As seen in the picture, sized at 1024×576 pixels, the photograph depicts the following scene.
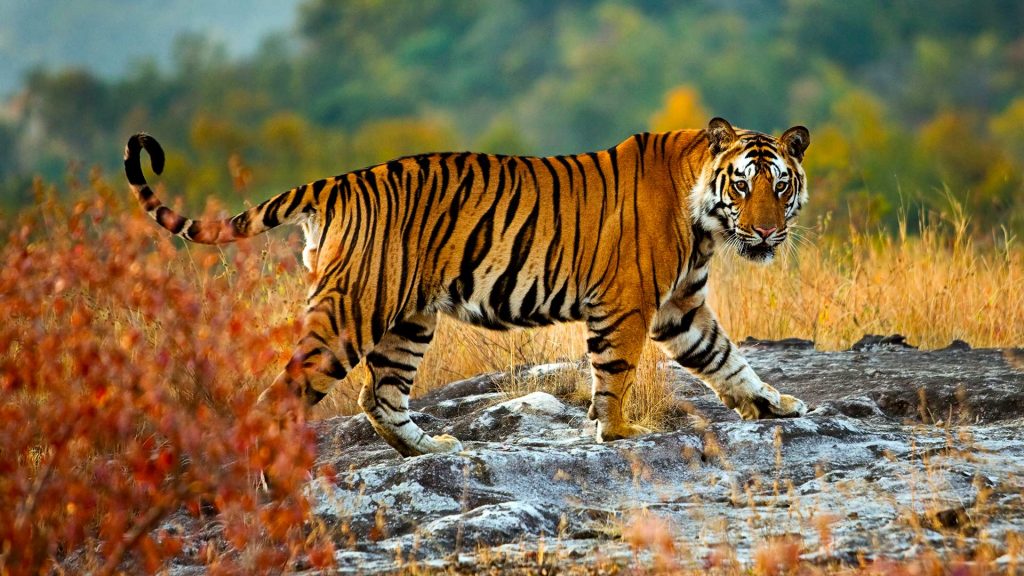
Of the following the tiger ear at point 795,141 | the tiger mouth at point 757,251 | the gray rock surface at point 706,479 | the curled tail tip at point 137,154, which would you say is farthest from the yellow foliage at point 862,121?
the curled tail tip at point 137,154

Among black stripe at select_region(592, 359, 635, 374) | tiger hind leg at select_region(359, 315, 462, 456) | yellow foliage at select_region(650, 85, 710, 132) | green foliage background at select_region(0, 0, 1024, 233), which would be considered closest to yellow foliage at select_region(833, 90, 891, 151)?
green foliage background at select_region(0, 0, 1024, 233)

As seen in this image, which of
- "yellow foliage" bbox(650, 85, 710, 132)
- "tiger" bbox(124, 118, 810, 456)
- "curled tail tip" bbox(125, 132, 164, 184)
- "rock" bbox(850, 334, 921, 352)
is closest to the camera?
"curled tail tip" bbox(125, 132, 164, 184)

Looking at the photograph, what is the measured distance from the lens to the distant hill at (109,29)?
4306 inches

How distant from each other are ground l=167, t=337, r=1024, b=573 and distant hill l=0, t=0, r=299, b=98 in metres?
102

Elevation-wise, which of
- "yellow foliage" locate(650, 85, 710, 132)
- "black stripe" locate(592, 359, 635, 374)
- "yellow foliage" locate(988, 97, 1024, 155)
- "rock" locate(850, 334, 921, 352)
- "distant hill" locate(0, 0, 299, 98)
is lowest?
"black stripe" locate(592, 359, 635, 374)

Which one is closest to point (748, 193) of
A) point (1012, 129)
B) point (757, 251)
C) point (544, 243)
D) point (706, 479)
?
point (757, 251)

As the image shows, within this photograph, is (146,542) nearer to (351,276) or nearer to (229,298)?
(229,298)

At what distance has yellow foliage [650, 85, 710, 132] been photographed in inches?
2349

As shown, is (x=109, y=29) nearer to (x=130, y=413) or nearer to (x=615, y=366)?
(x=615, y=366)

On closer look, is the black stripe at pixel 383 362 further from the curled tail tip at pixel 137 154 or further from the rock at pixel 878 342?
the rock at pixel 878 342

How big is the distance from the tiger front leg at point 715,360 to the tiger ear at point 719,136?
742 mm

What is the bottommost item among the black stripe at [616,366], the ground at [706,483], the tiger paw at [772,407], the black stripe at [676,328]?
the ground at [706,483]

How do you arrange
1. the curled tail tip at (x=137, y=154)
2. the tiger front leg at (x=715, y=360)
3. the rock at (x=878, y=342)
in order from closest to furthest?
the curled tail tip at (x=137, y=154) < the tiger front leg at (x=715, y=360) < the rock at (x=878, y=342)

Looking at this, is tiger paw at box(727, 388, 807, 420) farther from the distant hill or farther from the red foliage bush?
the distant hill
